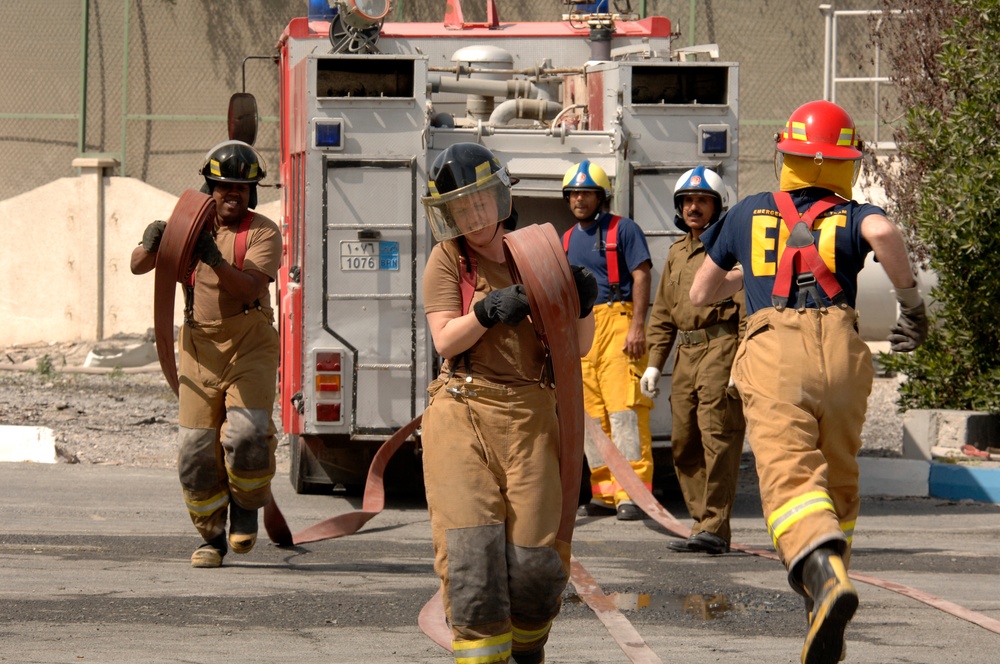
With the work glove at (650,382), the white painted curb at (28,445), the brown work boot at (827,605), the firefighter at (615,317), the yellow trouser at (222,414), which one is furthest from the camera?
the white painted curb at (28,445)

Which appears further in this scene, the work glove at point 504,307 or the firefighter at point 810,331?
the firefighter at point 810,331

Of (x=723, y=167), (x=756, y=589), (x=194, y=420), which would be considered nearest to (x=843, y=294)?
(x=756, y=589)

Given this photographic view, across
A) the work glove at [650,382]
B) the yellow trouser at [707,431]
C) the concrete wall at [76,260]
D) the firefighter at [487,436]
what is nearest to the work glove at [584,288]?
the firefighter at [487,436]

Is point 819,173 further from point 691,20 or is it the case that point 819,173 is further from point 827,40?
point 691,20

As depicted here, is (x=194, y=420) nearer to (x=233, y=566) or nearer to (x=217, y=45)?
(x=233, y=566)

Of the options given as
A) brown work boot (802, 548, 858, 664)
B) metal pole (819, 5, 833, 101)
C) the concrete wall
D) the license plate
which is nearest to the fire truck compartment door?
the license plate

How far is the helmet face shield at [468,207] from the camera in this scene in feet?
15.5

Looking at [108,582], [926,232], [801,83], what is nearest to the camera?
[108,582]

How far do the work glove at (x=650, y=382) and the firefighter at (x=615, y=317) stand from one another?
50 cm

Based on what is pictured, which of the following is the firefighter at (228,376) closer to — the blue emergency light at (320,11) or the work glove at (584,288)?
the work glove at (584,288)

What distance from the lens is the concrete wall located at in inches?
733

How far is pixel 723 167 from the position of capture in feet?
29.9

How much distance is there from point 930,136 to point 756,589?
5.17 meters

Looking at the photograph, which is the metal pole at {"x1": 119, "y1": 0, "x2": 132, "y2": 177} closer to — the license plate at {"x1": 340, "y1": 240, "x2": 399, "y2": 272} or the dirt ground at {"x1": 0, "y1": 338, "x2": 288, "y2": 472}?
the dirt ground at {"x1": 0, "y1": 338, "x2": 288, "y2": 472}
